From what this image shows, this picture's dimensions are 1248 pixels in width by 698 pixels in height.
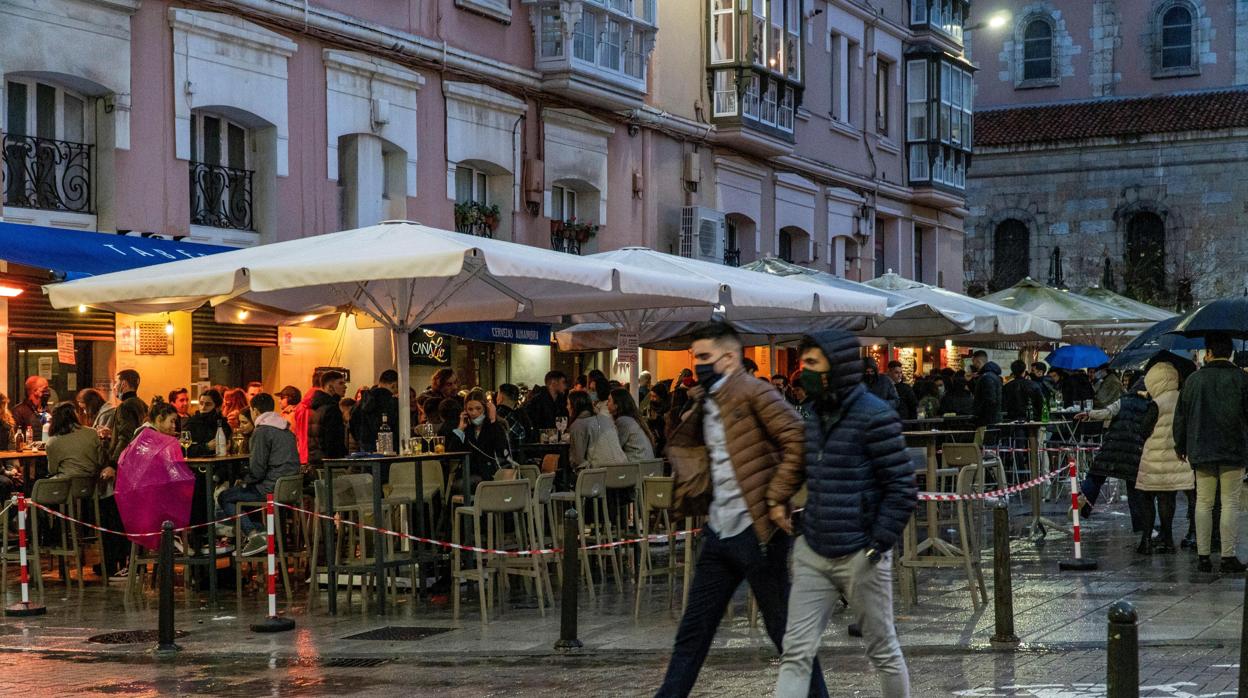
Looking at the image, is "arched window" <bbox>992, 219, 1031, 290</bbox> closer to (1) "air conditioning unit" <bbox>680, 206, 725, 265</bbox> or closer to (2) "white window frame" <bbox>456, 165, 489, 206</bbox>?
(1) "air conditioning unit" <bbox>680, 206, 725, 265</bbox>

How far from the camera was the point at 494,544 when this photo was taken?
14.1 meters

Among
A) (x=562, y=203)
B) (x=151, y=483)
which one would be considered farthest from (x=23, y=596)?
(x=562, y=203)

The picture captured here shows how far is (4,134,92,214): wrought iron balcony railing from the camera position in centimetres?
1723

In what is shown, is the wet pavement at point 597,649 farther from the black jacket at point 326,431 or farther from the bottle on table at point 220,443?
the black jacket at point 326,431

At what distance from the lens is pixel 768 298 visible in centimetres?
1634

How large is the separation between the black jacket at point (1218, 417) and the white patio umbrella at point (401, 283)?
421 centimetres

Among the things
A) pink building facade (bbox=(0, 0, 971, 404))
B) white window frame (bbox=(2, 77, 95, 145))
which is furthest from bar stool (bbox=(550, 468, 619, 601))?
white window frame (bbox=(2, 77, 95, 145))

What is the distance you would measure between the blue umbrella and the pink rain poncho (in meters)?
26.2

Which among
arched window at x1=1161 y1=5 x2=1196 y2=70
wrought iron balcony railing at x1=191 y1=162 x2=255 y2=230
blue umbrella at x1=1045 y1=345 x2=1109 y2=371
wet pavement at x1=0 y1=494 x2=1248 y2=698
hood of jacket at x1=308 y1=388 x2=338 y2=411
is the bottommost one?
wet pavement at x1=0 y1=494 x2=1248 y2=698

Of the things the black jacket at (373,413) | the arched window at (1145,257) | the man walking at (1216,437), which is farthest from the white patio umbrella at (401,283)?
the arched window at (1145,257)

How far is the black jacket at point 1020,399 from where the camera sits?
24250 millimetres

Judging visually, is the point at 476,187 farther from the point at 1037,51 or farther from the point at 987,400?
the point at 1037,51

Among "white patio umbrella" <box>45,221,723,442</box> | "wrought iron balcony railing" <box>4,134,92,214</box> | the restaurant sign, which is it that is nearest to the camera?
"white patio umbrella" <box>45,221,723,442</box>

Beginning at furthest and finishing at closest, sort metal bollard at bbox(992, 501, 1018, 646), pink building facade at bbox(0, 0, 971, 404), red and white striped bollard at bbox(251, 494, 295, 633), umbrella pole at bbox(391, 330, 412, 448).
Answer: pink building facade at bbox(0, 0, 971, 404)
umbrella pole at bbox(391, 330, 412, 448)
red and white striped bollard at bbox(251, 494, 295, 633)
metal bollard at bbox(992, 501, 1018, 646)
